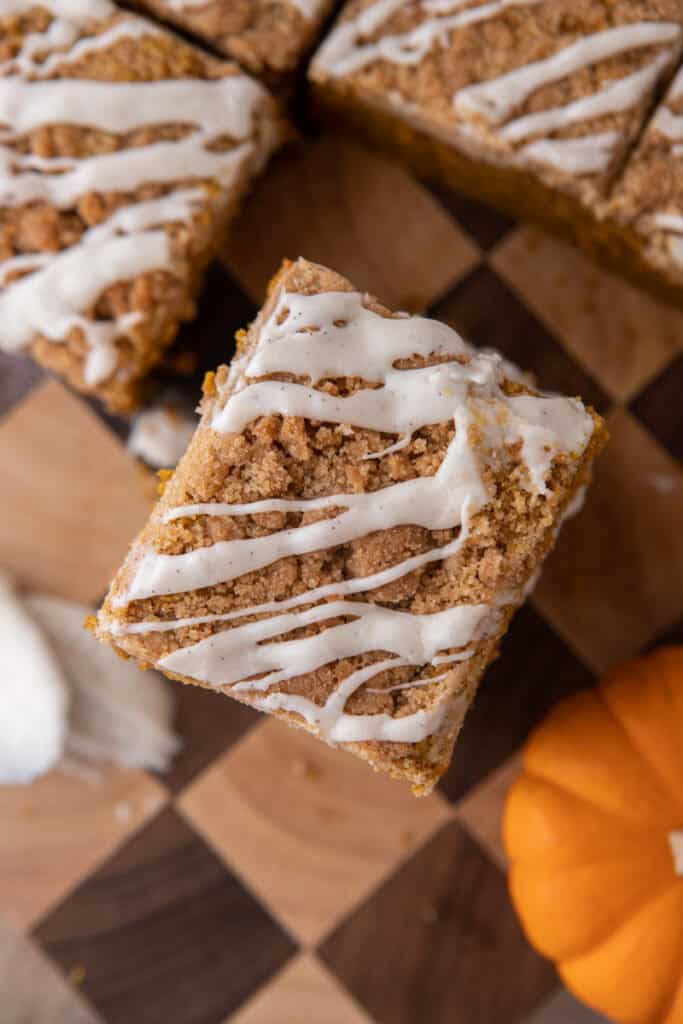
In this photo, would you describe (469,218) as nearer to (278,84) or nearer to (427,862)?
(278,84)

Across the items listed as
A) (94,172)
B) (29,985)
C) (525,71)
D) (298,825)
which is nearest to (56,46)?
(94,172)

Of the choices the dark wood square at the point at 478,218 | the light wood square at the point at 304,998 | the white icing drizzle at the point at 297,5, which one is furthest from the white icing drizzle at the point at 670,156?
the light wood square at the point at 304,998

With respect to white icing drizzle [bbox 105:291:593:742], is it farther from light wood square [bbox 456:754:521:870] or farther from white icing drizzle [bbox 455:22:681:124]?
light wood square [bbox 456:754:521:870]

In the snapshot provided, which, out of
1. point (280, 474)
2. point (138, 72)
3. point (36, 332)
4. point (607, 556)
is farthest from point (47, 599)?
point (607, 556)

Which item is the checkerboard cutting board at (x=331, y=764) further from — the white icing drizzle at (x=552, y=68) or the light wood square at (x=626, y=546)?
the white icing drizzle at (x=552, y=68)

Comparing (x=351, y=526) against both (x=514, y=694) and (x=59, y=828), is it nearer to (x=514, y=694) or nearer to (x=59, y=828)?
(x=514, y=694)

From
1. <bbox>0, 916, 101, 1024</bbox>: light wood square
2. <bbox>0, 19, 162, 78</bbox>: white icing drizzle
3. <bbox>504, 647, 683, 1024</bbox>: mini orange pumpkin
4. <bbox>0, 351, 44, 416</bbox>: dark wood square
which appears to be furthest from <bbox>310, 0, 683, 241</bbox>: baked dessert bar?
<bbox>0, 916, 101, 1024</bbox>: light wood square
